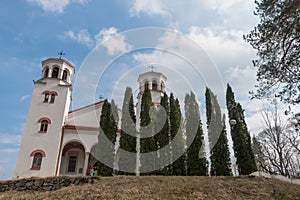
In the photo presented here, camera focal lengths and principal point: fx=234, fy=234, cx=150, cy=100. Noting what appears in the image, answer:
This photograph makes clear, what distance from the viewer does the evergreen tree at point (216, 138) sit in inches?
589

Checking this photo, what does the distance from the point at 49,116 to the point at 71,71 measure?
4816 millimetres

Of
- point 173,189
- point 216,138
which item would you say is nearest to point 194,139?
point 216,138

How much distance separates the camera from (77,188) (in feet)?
35.2

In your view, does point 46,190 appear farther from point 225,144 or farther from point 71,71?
point 71,71

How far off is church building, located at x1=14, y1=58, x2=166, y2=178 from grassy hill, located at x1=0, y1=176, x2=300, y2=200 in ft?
18.9

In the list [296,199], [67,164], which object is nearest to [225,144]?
[296,199]

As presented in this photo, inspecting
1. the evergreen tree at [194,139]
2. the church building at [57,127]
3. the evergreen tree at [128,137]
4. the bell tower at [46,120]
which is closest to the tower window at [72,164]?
the church building at [57,127]

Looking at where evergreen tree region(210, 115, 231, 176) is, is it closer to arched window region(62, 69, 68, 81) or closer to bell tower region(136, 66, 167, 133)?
bell tower region(136, 66, 167, 133)

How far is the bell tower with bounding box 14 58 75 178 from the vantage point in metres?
17.0

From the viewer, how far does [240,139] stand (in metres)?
15.2

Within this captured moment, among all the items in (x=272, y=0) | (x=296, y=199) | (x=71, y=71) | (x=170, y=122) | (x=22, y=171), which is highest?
(x=71, y=71)

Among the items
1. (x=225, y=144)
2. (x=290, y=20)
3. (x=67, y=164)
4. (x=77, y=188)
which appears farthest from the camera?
(x=67, y=164)

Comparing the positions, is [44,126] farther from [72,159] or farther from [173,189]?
[173,189]

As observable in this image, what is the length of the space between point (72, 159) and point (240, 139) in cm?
1406
